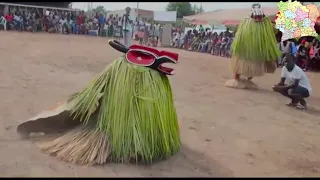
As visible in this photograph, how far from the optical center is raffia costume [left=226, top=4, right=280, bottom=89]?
8.84m

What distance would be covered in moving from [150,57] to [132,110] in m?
0.59

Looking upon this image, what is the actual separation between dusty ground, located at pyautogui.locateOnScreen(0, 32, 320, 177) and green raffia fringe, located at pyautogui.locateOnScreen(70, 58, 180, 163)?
181mm

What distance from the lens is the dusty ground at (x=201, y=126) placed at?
13.2ft

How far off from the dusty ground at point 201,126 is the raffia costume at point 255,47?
550 millimetres

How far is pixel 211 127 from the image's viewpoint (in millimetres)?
5770

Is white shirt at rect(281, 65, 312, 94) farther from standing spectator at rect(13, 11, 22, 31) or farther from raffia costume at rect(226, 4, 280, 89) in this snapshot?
standing spectator at rect(13, 11, 22, 31)

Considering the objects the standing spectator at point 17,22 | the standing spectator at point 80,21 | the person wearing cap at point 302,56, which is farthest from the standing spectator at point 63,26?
the person wearing cap at point 302,56

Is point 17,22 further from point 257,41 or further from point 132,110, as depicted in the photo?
point 132,110

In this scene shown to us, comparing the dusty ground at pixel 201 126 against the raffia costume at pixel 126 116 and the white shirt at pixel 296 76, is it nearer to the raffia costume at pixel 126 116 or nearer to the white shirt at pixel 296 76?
the raffia costume at pixel 126 116

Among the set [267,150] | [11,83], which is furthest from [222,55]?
[267,150]

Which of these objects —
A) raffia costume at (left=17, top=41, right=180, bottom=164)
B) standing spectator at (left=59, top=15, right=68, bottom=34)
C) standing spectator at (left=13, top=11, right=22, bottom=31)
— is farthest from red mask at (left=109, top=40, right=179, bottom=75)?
standing spectator at (left=59, top=15, right=68, bottom=34)

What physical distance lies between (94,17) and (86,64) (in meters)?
13.5

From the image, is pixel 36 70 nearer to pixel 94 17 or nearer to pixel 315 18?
pixel 315 18

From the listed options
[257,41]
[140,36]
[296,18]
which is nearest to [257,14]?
[257,41]
